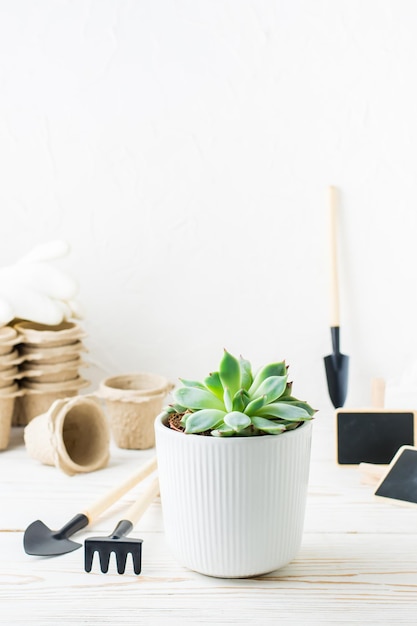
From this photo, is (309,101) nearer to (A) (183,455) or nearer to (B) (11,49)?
(B) (11,49)

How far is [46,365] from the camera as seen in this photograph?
131cm

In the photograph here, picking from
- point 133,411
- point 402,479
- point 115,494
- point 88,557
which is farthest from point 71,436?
point 402,479

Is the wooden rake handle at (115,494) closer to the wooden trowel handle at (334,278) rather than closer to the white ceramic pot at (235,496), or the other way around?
the white ceramic pot at (235,496)

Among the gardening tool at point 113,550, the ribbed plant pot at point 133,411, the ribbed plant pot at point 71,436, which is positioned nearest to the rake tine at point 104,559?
the gardening tool at point 113,550

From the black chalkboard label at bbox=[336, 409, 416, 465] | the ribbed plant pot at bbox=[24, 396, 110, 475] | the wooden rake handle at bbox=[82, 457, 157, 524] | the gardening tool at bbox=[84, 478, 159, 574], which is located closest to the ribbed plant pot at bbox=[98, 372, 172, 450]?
the ribbed plant pot at bbox=[24, 396, 110, 475]

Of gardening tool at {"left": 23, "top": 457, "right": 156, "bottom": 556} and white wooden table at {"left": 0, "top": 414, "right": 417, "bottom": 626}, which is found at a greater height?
gardening tool at {"left": 23, "top": 457, "right": 156, "bottom": 556}

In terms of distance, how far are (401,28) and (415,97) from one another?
127mm

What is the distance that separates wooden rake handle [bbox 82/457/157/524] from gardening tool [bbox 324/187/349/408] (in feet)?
1.62

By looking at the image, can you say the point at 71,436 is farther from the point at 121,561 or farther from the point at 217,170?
the point at 217,170

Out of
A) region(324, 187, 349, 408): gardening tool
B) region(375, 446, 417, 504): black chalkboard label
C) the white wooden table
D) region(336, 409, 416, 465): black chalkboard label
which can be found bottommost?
the white wooden table

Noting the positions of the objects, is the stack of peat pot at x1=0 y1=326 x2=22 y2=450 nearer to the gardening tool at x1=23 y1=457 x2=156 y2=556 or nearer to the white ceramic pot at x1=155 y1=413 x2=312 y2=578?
the gardening tool at x1=23 y1=457 x2=156 y2=556

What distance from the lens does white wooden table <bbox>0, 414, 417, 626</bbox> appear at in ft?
2.51

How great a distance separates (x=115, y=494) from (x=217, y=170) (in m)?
0.71

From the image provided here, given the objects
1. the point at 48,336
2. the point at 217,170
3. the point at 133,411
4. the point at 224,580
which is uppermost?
the point at 217,170
